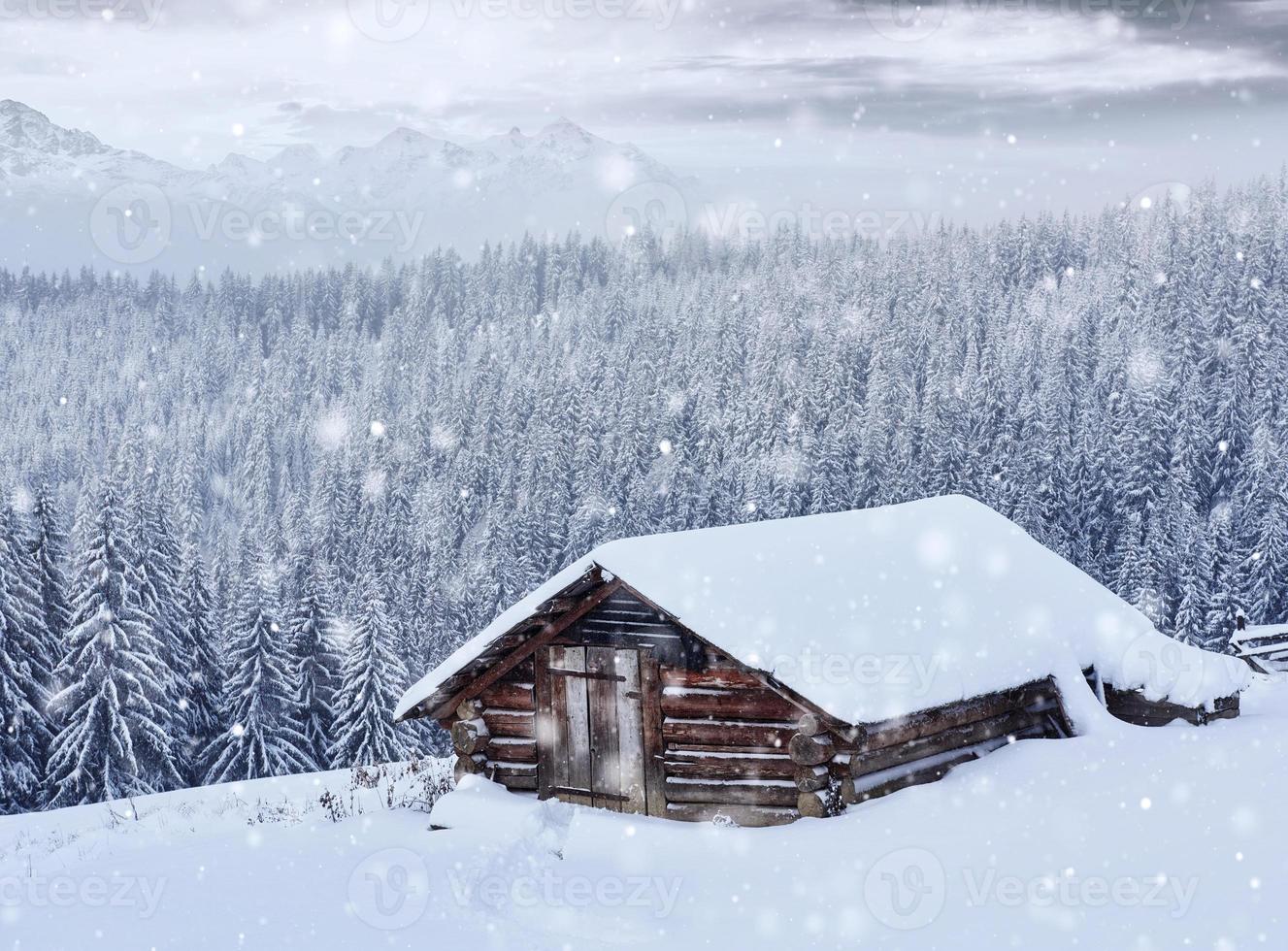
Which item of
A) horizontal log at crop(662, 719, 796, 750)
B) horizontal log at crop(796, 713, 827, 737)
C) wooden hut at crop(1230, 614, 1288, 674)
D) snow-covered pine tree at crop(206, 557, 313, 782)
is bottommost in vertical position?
snow-covered pine tree at crop(206, 557, 313, 782)

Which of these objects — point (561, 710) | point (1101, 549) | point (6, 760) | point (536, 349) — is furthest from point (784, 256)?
point (561, 710)

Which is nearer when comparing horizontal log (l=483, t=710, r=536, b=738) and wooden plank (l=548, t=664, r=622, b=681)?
wooden plank (l=548, t=664, r=622, b=681)

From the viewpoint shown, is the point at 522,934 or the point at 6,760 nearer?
the point at 522,934

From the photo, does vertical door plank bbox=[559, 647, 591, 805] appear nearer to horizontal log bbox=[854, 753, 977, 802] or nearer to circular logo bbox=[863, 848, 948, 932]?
horizontal log bbox=[854, 753, 977, 802]

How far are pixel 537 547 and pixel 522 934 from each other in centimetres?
5388

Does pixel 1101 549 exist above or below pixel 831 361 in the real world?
below

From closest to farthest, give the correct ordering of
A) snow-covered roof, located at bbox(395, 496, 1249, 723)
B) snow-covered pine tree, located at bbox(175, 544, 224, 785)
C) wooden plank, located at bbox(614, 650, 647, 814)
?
1. snow-covered roof, located at bbox(395, 496, 1249, 723)
2. wooden plank, located at bbox(614, 650, 647, 814)
3. snow-covered pine tree, located at bbox(175, 544, 224, 785)

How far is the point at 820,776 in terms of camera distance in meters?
12.4

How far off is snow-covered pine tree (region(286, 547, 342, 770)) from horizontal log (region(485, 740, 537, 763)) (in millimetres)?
22108

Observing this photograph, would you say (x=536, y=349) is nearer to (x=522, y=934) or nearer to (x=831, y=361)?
(x=831, y=361)

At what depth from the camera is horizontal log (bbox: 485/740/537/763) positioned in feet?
48.1
